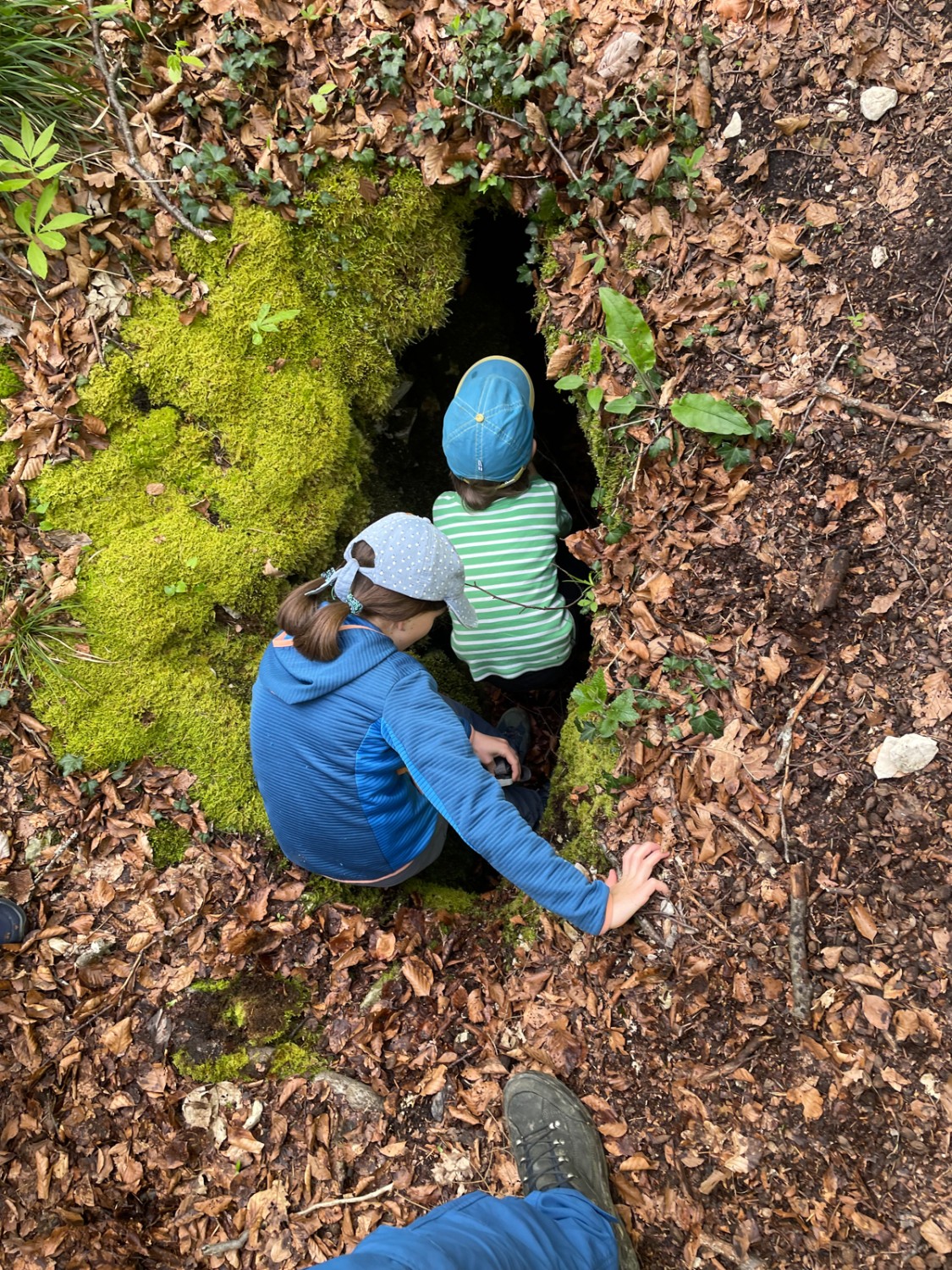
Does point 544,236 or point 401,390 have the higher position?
point 544,236

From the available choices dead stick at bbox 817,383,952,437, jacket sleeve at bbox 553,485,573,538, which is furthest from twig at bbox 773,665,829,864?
jacket sleeve at bbox 553,485,573,538

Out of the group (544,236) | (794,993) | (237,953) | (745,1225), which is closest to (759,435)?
(544,236)

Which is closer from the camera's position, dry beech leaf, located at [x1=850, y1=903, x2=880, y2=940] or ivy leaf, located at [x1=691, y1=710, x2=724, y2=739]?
dry beech leaf, located at [x1=850, y1=903, x2=880, y2=940]

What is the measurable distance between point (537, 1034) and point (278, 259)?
3773 mm

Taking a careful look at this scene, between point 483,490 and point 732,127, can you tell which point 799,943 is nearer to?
point 483,490

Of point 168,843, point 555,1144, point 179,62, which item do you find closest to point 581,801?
point 555,1144

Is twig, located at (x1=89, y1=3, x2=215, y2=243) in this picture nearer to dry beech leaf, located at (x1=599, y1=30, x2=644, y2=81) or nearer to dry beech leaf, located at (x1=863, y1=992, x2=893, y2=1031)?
dry beech leaf, located at (x1=599, y1=30, x2=644, y2=81)

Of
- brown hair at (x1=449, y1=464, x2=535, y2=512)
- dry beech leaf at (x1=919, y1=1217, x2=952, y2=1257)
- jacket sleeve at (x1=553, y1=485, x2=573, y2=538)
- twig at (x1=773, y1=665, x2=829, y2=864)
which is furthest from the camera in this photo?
jacket sleeve at (x1=553, y1=485, x2=573, y2=538)

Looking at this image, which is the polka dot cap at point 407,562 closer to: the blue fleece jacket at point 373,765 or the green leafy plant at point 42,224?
the blue fleece jacket at point 373,765

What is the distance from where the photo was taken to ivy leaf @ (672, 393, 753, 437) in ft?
9.45

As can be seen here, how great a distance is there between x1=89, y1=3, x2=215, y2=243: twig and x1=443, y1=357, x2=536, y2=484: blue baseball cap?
1520 millimetres

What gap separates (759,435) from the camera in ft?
9.45

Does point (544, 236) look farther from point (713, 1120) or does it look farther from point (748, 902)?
point (713, 1120)

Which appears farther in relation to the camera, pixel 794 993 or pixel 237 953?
pixel 237 953
